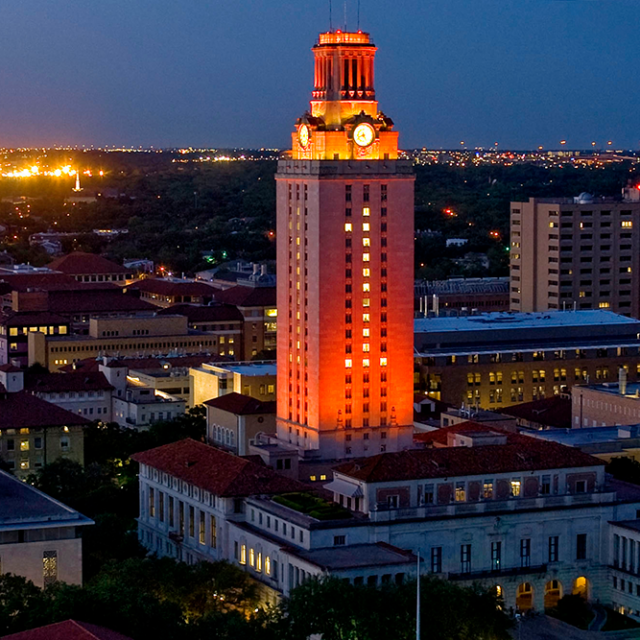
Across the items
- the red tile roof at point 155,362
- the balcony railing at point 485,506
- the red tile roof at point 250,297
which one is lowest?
the balcony railing at point 485,506

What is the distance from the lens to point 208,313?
180 metres

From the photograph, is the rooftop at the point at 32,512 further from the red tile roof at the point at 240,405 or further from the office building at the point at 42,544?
the red tile roof at the point at 240,405

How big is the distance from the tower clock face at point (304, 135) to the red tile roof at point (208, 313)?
54.3 metres

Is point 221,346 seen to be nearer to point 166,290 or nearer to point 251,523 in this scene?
point 166,290

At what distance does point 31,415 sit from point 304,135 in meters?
22.2

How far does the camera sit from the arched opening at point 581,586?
326 ft

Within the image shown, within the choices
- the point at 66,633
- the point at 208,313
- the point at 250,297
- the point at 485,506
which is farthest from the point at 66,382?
the point at 66,633

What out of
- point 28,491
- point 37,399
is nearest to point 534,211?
point 37,399

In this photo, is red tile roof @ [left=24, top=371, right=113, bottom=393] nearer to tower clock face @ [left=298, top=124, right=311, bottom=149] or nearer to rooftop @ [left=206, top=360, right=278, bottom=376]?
rooftop @ [left=206, top=360, right=278, bottom=376]

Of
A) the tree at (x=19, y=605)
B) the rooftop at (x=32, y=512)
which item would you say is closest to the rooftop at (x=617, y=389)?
the rooftop at (x=32, y=512)

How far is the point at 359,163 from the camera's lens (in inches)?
4847

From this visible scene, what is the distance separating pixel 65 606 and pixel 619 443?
149 feet

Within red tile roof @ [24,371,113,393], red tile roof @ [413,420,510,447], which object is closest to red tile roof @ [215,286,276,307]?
red tile roof @ [24,371,113,393]

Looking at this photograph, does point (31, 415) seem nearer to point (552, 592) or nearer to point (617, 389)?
point (617, 389)
